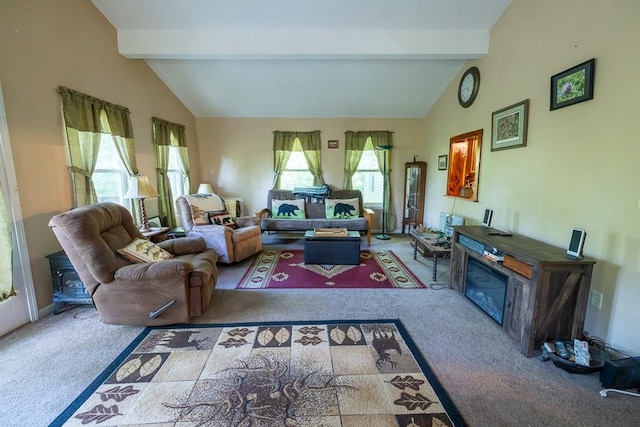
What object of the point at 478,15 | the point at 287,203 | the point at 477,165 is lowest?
the point at 287,203

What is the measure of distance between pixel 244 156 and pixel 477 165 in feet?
13.5

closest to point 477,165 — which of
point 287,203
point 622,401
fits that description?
point 622,401

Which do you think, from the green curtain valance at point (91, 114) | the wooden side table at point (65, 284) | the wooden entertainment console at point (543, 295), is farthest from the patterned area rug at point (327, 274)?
the green curtain valance at point (91, 114)

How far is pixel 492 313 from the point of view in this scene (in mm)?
2350

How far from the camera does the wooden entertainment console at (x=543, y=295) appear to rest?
6.07 ft

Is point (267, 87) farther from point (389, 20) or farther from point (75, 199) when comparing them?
point (75, 199)

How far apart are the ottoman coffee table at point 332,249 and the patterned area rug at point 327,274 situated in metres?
0.08

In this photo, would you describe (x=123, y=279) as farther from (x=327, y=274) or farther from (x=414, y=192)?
(x=414, y=192)

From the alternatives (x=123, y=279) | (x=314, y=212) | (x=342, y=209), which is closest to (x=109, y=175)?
(x=123, y=279)

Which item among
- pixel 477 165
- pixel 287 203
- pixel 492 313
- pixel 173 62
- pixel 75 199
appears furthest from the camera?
pixel 287 203

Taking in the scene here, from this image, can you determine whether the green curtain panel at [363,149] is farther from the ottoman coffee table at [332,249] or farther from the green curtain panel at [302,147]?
the ottoman coffee table at [332,249]

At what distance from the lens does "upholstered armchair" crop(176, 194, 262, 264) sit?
3.64 metres

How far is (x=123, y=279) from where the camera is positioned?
216 cm

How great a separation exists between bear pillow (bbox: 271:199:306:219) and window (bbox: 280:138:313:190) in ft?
2.11
